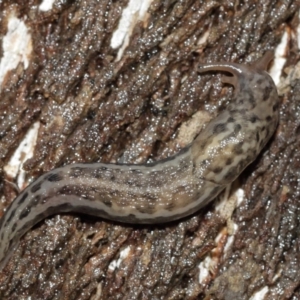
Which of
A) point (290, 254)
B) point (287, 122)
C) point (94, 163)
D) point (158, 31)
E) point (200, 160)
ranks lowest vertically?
point (290, 254)

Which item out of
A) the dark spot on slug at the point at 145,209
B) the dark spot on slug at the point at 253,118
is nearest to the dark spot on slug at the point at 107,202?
the dark spot on slug at the point at 145,209

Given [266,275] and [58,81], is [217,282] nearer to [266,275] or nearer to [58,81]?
[266,275]

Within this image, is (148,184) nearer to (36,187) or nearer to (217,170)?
(217,170)

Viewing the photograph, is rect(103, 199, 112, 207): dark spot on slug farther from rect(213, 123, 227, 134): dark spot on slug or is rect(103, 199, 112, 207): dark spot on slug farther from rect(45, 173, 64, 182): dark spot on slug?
rect(213, 123, 227, 134): dark spot on slug

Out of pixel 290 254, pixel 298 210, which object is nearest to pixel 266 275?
pixel 290 254

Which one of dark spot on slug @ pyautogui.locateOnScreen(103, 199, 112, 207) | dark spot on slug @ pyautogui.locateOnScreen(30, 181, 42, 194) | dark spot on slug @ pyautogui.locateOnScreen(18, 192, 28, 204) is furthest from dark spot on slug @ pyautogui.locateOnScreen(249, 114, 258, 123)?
dark spot on slug @ pyautogui.locateOnScreen(18, 192, 28, 204)

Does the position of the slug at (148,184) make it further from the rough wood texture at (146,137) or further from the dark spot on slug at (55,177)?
the rough wood texture at (146,137)
